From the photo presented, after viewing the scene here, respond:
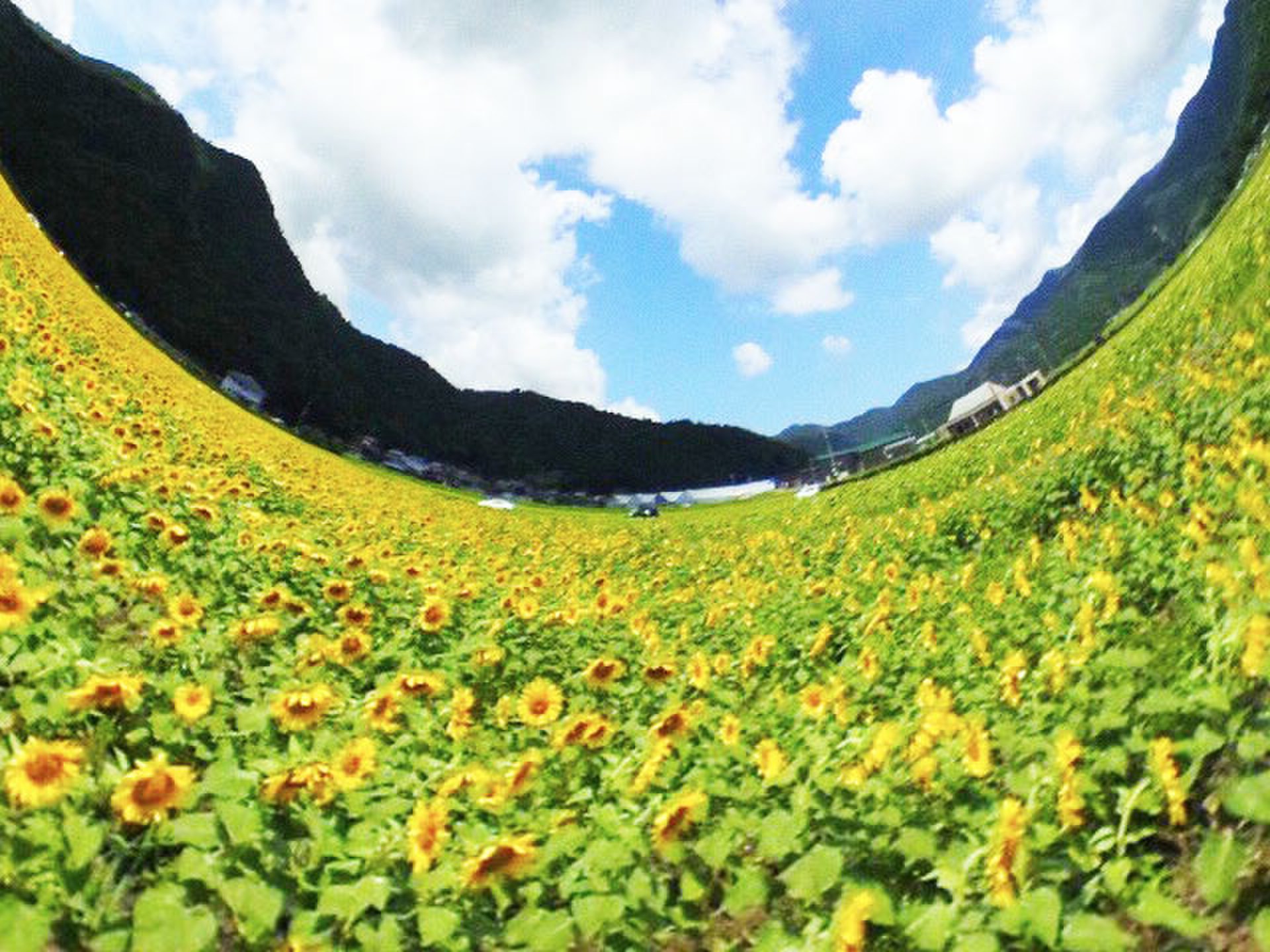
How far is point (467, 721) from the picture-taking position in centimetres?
437

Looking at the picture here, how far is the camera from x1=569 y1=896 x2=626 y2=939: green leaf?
2400 mm

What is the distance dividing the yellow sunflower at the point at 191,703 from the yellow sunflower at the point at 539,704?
146 centimetres

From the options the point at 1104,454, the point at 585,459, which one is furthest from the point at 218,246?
the point at 1104,454

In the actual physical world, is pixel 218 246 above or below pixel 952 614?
above

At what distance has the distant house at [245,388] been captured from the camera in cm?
7856

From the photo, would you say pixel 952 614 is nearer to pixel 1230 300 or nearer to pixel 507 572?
pixel 507 572

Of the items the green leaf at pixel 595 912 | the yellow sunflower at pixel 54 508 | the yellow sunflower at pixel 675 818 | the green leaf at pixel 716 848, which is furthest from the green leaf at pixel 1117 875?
the yellow sunflower at pixel 54 508

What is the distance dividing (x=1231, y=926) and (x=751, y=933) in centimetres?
140

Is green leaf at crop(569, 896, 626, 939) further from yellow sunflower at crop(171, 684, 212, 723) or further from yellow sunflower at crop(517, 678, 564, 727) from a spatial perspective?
yellow sunflower at crop(171, 684, 212, 723)

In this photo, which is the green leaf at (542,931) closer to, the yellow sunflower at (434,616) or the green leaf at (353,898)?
the green leaf at (353,898)

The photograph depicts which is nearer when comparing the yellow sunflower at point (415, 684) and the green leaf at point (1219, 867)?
the green leaf at point (1219, 867)

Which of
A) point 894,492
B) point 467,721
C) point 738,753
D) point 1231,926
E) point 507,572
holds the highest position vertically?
point 894,492

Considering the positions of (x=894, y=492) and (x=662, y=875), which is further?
(x=894, y=492)

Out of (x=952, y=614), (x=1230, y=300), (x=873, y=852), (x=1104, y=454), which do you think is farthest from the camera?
(x=1230, y=300)
